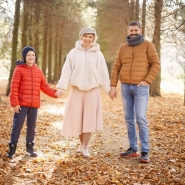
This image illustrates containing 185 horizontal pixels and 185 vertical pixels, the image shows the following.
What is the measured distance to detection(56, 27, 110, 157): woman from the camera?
17.7 feet

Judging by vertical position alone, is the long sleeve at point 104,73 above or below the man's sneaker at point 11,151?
above

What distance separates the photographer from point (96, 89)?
554 centimetres

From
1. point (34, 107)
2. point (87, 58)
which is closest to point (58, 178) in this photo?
point (34, 107)

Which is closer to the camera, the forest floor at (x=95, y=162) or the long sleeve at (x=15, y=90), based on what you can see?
the forest floor at (x=95, y=162)

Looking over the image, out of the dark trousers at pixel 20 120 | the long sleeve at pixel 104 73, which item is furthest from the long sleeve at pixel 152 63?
the dark trousers at pixel 20 120

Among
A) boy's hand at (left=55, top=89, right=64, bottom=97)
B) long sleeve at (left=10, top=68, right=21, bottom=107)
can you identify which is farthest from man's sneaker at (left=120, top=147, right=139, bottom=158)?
long sleeve at (left=10, top=68, right=21, bottom=107)

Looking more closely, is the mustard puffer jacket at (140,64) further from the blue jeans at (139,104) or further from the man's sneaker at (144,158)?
the man's sneaker at (144,158)

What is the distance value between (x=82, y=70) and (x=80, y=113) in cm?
80

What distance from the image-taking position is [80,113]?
5496mm

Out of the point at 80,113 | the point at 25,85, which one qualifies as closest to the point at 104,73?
the point at 80,113

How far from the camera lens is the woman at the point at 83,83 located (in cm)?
539

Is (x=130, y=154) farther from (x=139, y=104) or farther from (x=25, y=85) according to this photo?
(x=25, y=85)

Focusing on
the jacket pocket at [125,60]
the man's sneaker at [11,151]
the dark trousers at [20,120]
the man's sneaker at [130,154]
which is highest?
the jacket pocket at [125,60]

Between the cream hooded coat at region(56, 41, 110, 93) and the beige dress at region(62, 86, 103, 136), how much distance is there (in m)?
0.16
